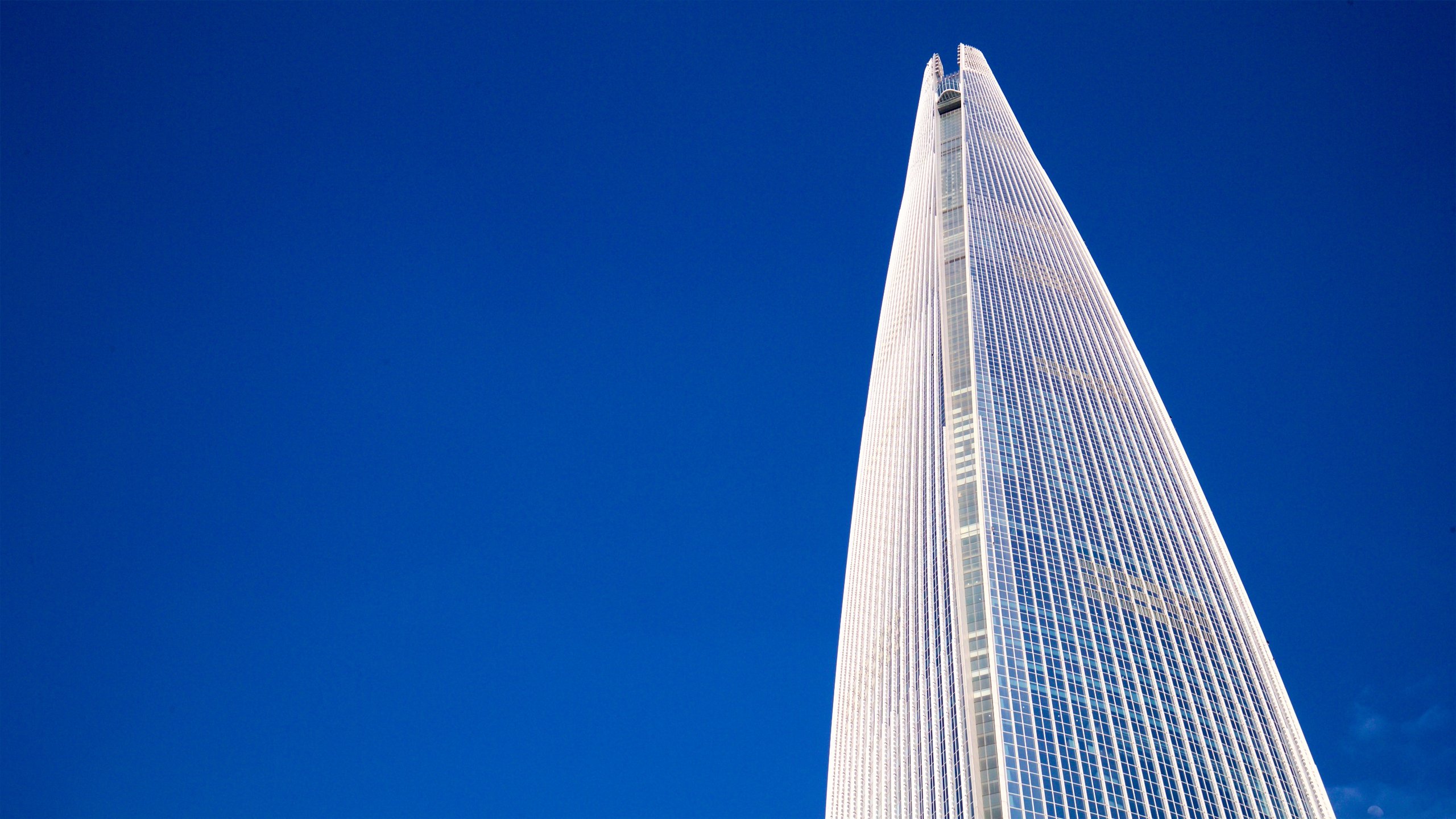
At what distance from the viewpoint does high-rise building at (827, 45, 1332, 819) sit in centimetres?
9375

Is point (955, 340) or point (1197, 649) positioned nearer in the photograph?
point (1197, 649)

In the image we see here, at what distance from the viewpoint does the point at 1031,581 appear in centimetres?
10681

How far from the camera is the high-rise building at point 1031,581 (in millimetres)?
93750

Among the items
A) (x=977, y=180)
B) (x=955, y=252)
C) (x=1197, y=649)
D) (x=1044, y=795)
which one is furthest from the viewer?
(x=977, y=180)

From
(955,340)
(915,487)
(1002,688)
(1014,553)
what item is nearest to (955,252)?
(955,340)

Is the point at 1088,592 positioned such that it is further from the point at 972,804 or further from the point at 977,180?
the point at 977,180

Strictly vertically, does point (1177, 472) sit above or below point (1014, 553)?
above

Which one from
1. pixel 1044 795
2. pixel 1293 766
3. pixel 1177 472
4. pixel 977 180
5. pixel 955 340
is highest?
pixel 977 180

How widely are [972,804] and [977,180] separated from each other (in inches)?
4206

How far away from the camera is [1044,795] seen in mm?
87250

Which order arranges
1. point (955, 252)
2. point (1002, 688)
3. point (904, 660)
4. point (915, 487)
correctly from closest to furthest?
point (1002, 688) < point (904, 660) < point (915, 487) < point (955, 252)

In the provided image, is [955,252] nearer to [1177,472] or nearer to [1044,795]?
[1177,472]

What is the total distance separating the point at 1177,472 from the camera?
13550 centimetres

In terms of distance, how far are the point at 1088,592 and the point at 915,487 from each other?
99.1 feet
